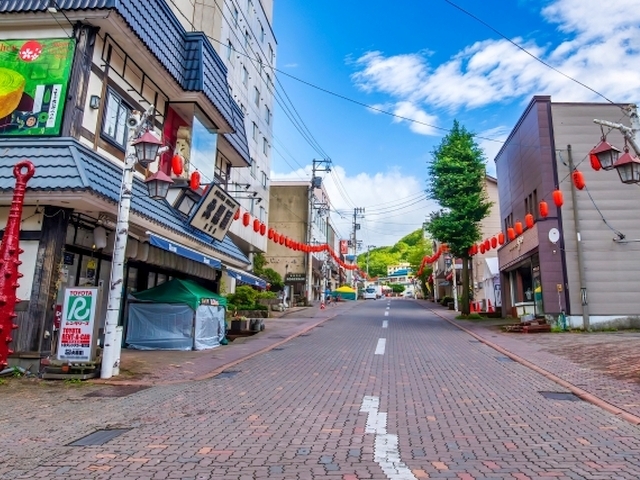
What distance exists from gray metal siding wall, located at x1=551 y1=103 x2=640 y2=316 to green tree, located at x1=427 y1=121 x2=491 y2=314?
673 centimetres

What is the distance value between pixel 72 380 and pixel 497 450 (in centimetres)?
795

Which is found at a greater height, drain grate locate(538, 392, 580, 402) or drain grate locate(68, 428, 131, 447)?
drain grate locate(538, 392, 580, 402)

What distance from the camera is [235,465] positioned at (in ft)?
14.6

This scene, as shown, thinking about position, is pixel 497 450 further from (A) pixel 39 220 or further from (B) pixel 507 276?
(B) pixel 507 276

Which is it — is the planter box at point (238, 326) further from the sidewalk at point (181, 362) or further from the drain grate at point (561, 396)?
the drain grate at point (561, 396)

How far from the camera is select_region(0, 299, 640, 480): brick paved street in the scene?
4398 millimetres

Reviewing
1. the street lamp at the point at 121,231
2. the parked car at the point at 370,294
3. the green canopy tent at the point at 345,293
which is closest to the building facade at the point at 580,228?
the street lamp at the point at 121,231

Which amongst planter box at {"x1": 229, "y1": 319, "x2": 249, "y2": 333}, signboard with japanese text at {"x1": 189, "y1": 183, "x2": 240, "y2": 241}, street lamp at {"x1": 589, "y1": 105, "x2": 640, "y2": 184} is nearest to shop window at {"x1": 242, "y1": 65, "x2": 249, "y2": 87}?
signboard with japanese text at {"x1": 189, "y1": 183, "x2": 240, "y2": 241}

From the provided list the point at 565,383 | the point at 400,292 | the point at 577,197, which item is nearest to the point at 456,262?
the point at 577,197

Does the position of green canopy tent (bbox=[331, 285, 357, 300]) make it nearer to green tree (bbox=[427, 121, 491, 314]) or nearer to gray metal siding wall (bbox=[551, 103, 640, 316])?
green tree (bbox=[427, 121, 491, 314])

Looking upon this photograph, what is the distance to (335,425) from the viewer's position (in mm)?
5922

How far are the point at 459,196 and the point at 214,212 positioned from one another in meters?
16.1

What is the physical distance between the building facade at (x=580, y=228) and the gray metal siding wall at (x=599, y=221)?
35 millimetres

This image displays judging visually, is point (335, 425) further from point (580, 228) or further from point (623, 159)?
point (580, 228)
